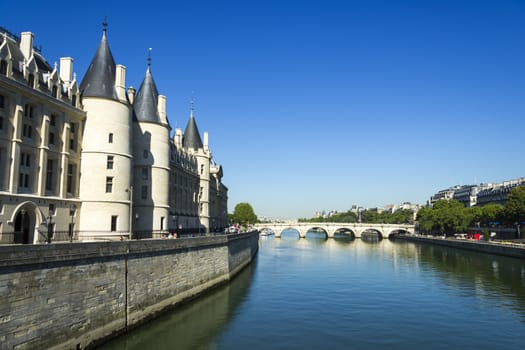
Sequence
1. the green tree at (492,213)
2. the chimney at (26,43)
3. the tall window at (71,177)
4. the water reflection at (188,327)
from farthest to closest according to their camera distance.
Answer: the green tree at (492,213), the tall window at (71,177), the chimney at (26,43), the water reflection at (188,327)

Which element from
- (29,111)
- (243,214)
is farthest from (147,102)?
(243,214)

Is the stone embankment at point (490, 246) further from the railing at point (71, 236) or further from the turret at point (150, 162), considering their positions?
the railing at point (71, 236)

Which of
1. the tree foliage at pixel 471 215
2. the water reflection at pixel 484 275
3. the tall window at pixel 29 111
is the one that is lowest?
the water reflection at pixel 484 275

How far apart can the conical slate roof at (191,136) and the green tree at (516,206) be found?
221 feet

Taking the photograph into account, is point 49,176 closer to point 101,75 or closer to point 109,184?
point 109,184

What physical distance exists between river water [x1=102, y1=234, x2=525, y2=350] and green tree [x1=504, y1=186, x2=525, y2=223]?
39.8 metres

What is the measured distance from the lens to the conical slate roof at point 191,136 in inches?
2704

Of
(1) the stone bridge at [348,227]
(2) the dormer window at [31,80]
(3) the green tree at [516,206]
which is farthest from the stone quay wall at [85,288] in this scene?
(1) the stone bridge at [348,227]

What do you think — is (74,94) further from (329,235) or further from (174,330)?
(329,235)

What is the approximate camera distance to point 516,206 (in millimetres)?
89875

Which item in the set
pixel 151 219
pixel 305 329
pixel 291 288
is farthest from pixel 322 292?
pixel 151 219

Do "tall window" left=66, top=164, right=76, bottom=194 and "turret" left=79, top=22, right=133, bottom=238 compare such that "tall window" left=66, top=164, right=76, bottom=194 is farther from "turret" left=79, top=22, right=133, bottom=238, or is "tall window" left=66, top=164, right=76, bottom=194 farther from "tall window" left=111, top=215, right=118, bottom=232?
"tall window" left=111, top=215, right=118, bottom=232

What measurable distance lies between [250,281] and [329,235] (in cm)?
10549

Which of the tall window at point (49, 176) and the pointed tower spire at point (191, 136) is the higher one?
the pointed tower spire at point (191, 136)
